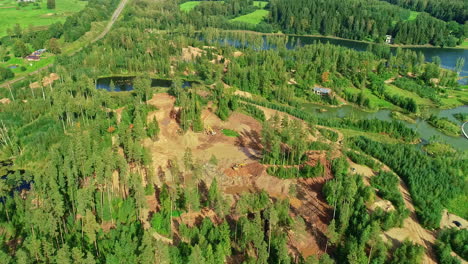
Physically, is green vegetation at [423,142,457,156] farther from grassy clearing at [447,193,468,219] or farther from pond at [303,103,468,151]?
grassy clearing at [447,193,468,219]

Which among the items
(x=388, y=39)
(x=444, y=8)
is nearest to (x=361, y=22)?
(x=388, y=39)

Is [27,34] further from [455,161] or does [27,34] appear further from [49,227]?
[455,161]

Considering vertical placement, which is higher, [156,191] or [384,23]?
[384,23]

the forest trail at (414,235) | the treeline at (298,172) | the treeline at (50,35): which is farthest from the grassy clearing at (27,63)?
the forest trail at (414,235)

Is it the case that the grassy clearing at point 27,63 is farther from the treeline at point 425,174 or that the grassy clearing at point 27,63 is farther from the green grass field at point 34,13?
the treeline at point 425,174

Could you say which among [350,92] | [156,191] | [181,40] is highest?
[181,40]

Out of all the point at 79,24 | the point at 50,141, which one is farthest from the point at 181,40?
the point at 50,141

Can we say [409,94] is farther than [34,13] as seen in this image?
No

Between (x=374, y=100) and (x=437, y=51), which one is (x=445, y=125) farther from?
(x=437, y=51)
